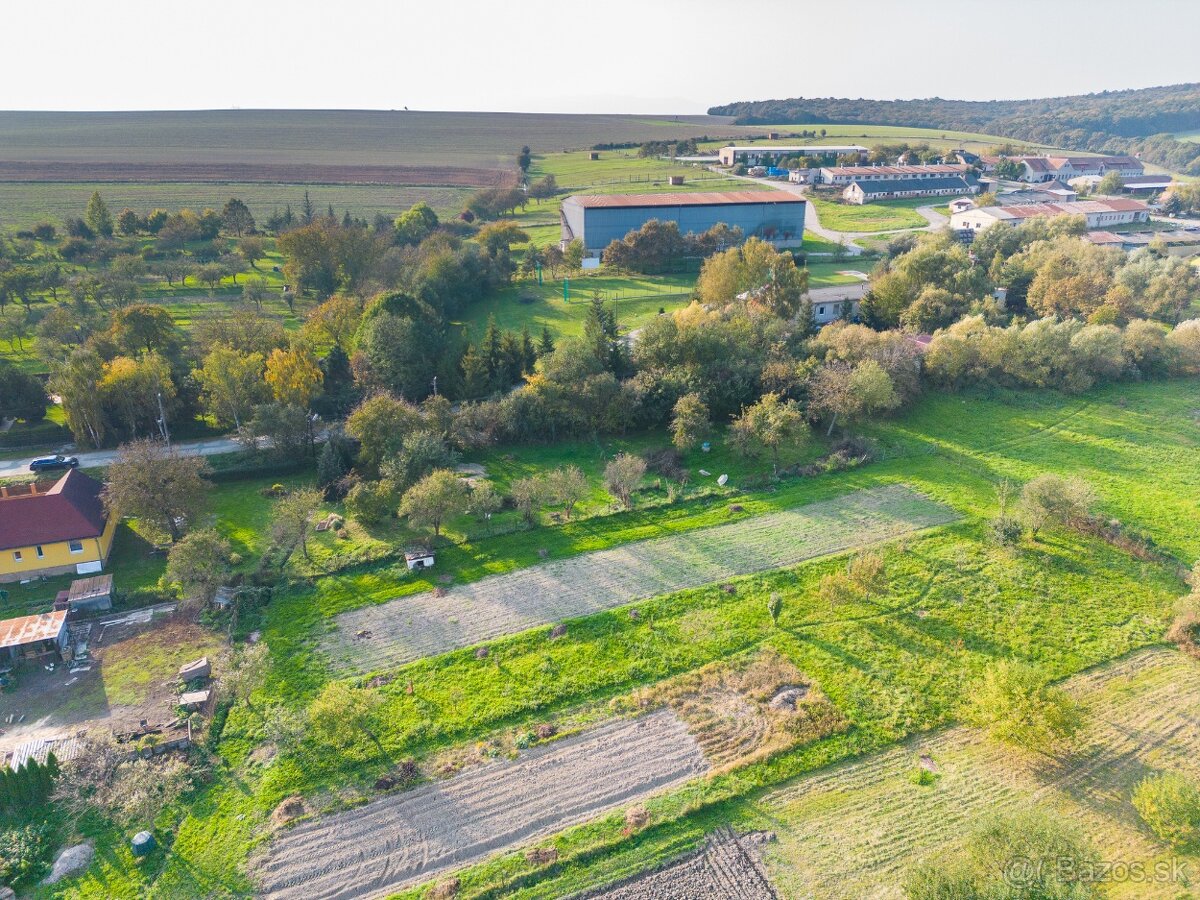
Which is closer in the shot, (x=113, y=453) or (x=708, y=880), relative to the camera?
(x=708, y=880)

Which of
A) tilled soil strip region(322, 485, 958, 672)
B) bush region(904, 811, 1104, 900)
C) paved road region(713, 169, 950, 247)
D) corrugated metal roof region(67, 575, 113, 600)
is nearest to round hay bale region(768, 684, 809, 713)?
tilled soil strip region(322, 485, 958, 672)

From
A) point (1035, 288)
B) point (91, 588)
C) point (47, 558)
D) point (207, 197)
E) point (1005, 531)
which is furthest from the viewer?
point (207, 197)

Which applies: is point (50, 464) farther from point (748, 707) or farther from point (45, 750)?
point (748, 707)

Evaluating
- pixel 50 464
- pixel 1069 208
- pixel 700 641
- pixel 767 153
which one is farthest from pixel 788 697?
pixel 767 153

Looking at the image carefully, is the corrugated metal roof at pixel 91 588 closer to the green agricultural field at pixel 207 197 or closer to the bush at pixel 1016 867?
the bush at pixel 1016 867

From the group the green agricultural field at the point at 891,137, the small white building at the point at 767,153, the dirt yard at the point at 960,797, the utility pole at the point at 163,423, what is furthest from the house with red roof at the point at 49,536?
the green agricultural field at the point at 891,137
